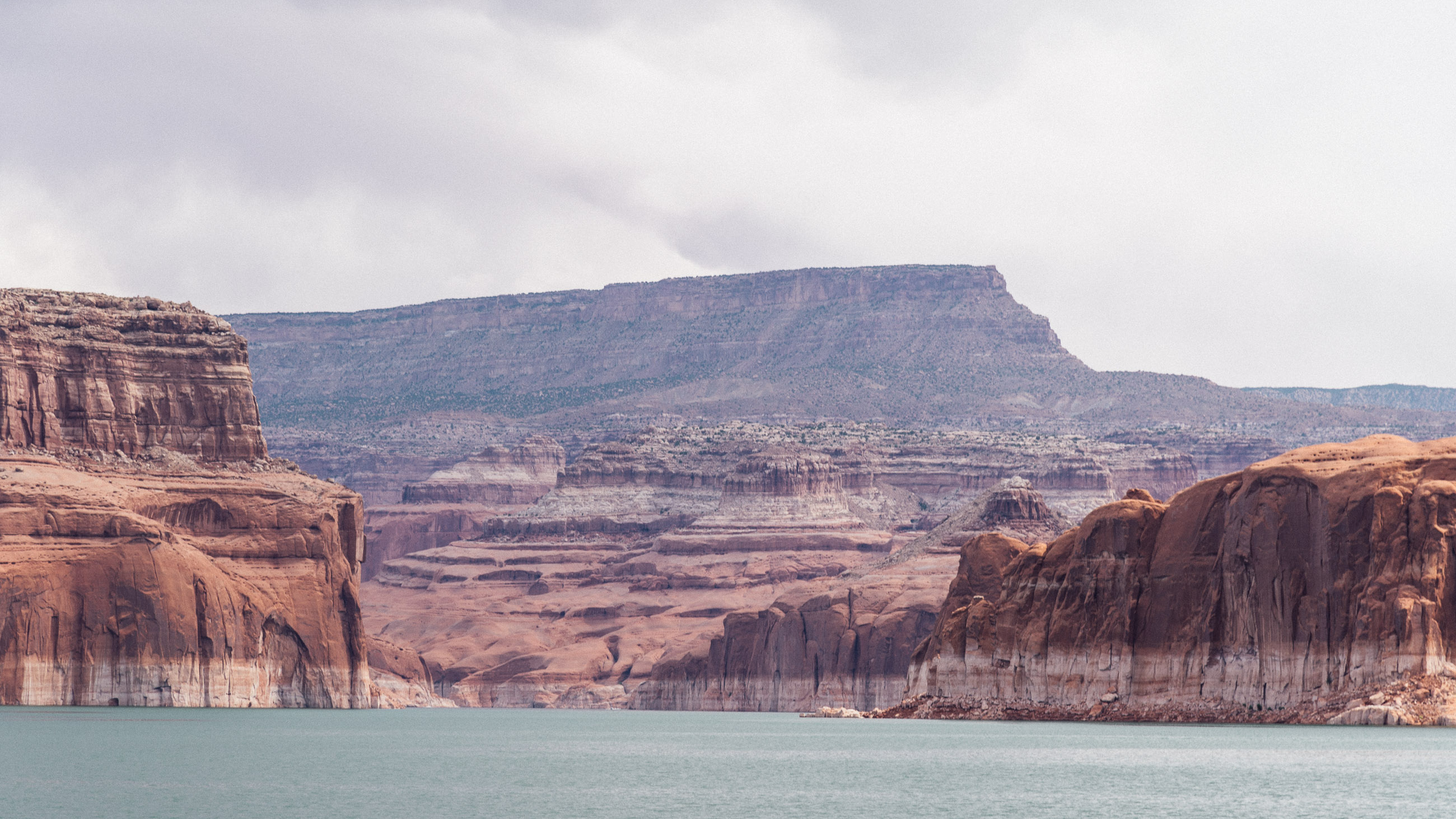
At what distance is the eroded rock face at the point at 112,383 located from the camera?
187m

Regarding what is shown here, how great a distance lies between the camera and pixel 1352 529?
129m

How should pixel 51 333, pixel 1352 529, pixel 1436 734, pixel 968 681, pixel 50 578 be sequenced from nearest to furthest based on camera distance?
pixel 1436 734, pixel 1352 529, pixel 968 681, pixel 50 578, pixel 51 333

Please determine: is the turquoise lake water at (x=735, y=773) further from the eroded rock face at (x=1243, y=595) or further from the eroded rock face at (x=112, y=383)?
the eroded rock face at (x=112, y=383)

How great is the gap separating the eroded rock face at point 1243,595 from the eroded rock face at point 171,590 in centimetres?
5105

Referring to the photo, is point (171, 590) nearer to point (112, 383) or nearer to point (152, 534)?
point (152, 534)

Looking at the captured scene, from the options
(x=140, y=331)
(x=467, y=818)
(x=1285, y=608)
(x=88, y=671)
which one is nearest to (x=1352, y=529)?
(x=1285, y=608)

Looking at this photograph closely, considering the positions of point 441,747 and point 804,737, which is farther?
point 804,737

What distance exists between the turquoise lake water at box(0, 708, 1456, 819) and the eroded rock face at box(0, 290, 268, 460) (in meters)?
44.1

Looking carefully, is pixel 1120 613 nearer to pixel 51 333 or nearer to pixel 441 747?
pixel 441 747

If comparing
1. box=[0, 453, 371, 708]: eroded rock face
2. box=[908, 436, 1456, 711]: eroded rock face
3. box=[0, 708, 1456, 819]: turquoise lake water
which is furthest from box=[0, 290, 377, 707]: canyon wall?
box=[908, 436, 1456, 711]: eroded rock face

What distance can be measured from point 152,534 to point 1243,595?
7584 cm

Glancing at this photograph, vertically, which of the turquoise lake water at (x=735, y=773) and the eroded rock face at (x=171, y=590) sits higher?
the eroded rock face at (x=171, y=590)

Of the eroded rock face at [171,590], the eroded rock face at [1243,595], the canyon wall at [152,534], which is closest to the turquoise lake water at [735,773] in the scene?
the eroded rock face at [1243,595]

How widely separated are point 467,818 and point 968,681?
66706mm
